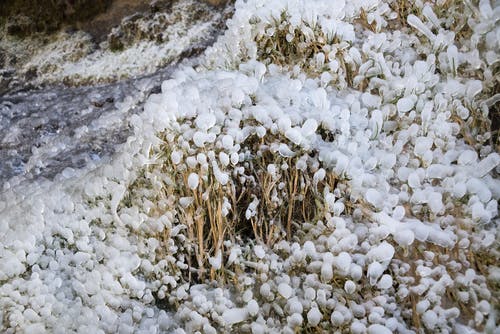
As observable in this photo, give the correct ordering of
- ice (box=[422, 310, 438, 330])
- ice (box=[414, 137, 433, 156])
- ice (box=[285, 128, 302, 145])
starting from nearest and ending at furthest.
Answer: ice (box=[422, 310, 438, 330]), ice (box=[414, 137, 433, 156]), ice (box=[285, 128, 302, 145])

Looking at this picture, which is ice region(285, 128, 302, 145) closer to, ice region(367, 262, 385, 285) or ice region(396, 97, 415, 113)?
ice region(396, 97, 415, 113)

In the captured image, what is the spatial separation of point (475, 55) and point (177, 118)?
173 centimetres

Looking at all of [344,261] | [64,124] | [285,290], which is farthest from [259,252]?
[64,124]

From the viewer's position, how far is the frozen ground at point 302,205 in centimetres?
253

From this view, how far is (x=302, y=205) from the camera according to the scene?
3.04 meters

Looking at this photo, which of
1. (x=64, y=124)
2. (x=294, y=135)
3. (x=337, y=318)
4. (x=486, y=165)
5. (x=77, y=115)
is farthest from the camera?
(x=77, y=115)

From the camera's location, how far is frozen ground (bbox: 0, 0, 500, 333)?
2525 millimetres

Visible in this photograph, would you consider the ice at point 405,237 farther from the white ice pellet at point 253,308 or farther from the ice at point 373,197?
the white ice pellet at point 253,308

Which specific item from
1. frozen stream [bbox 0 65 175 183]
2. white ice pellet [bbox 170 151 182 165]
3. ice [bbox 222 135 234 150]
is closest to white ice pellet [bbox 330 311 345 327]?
ice [bbox 222 135 234 150]

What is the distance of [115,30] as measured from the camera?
7.32 metres

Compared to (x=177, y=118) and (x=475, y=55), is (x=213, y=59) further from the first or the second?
(x=475, y=55)

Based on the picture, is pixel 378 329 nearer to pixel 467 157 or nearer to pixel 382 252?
pixel 382 252

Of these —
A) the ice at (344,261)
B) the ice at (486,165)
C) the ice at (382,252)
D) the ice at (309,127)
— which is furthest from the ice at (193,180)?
the ice at (486,165)

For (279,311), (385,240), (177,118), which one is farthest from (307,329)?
→ (177,118)
